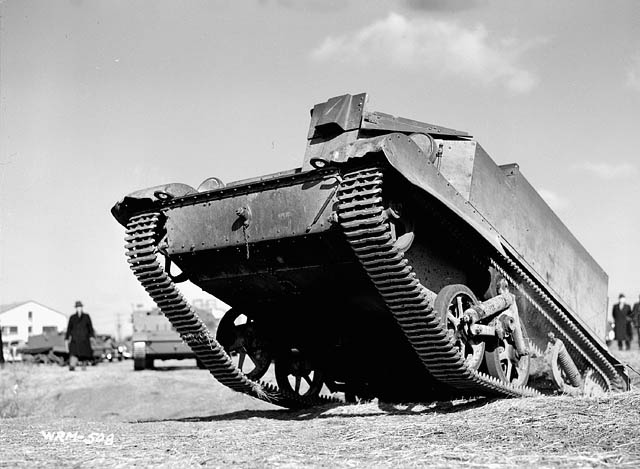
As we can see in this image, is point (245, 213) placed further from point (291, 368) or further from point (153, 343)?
point (153, 343)

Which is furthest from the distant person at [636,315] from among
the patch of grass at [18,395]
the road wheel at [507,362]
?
the patch of grass at [18,395]

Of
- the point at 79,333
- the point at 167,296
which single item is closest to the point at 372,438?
the point at 167,296

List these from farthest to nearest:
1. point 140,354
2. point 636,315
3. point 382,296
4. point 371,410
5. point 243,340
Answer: point 140,354
point 636,315
point 243,340
point 371,410
point 382,296

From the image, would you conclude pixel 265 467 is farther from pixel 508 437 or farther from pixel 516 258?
pixel 516 258

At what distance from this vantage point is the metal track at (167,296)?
810 centimetres

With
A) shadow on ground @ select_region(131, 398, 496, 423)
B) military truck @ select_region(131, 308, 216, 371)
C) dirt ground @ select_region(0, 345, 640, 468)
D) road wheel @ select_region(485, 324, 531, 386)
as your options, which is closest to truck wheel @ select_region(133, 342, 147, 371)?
military truck @ select_region(131, 308, 216, 371)

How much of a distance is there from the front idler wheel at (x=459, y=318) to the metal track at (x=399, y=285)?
13 cm

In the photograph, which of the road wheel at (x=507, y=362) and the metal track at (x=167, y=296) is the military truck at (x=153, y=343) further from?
the road wheel at (x=507, y=362)

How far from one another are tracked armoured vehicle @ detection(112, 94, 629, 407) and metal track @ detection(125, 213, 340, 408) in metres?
0.02

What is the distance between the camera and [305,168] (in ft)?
26.7

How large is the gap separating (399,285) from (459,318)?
111 cm

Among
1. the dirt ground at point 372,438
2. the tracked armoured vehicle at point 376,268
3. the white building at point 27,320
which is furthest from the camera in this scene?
the white building at point 27,320

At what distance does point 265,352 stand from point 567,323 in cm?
325

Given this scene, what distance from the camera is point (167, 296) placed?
27.0ft
